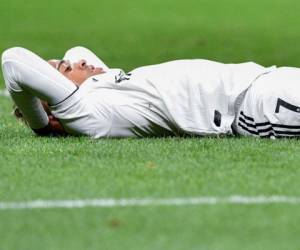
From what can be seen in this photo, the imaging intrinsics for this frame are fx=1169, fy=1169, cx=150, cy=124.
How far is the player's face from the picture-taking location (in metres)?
8.95

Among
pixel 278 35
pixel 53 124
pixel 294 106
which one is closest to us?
pixel 294 106

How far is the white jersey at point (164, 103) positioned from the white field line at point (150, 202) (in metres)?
2.20

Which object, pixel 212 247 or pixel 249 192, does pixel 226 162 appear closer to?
pixel 249 192

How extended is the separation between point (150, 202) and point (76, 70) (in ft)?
10.1

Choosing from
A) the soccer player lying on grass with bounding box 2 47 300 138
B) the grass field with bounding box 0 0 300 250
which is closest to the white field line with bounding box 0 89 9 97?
the grass field with bounding box 0 0 300 250

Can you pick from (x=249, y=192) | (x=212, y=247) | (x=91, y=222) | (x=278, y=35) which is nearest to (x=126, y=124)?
(x=249, y=192)

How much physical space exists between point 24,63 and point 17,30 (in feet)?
39.9

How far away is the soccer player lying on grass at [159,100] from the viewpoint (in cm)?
827

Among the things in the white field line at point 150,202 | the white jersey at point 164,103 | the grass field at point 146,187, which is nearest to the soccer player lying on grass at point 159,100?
the white jersey at point 164,103

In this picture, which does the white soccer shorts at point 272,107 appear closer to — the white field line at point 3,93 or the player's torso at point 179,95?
the player's torso at point 179,95

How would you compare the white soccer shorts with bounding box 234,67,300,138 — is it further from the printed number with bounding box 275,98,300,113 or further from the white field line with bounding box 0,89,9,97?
the white field line with bounding box 0,89,9,97

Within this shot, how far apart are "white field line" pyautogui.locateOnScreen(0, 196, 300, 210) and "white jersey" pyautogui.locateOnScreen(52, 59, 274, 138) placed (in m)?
2.20

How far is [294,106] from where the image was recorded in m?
8.05

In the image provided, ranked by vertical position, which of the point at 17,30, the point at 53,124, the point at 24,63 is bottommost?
the point at 17,30
